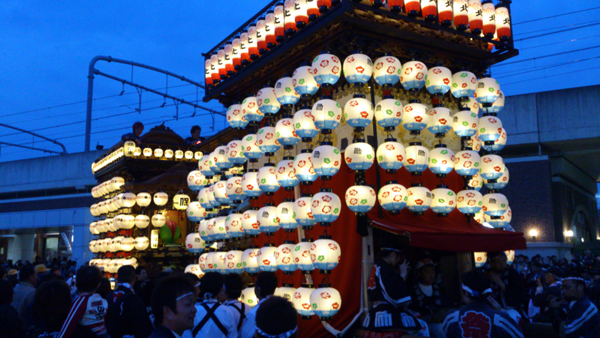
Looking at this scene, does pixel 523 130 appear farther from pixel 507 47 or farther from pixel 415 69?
pixel 415 69

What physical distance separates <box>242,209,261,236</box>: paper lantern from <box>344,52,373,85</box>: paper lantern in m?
3.54

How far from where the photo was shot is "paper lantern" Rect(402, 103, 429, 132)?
903 cm

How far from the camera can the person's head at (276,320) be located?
10.6 ft

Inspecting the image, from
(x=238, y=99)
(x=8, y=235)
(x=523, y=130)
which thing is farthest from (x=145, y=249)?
(x=8, y=235)

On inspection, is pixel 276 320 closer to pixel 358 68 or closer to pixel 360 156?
pixel 360 156

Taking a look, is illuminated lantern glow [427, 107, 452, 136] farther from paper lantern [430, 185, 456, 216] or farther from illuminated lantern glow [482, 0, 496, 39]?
illuminated lantern glow [482, 0, 496, 39]

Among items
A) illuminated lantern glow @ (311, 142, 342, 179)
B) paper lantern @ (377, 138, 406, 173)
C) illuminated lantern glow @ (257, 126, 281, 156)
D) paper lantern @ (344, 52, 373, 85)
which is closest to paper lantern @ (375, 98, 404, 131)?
paper lantern @ (377, 138, 406, 173)

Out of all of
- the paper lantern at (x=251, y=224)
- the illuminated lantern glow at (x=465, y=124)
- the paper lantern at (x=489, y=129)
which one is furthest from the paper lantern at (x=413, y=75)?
the paper lantern at (x=251, y=224)

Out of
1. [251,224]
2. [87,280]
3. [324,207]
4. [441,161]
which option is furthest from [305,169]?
[87,280]

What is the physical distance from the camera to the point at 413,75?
9.30m

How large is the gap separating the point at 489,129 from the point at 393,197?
3128mm

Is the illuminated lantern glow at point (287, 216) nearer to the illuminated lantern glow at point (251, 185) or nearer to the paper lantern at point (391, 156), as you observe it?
the illuminated lantern glow at point (251, 185)

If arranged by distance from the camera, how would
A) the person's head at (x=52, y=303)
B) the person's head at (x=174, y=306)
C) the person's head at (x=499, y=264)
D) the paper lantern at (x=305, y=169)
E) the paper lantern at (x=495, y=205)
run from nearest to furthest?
the person's head at (x=174, y=306) < the person's head at (x=52, y=303) < the person's head at (x=499, y=264) < the paper lantern at (x=305, y=169) < the paper lantern at (x=495, y=205)

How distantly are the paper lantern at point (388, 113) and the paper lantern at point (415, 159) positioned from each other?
579 millimetres
